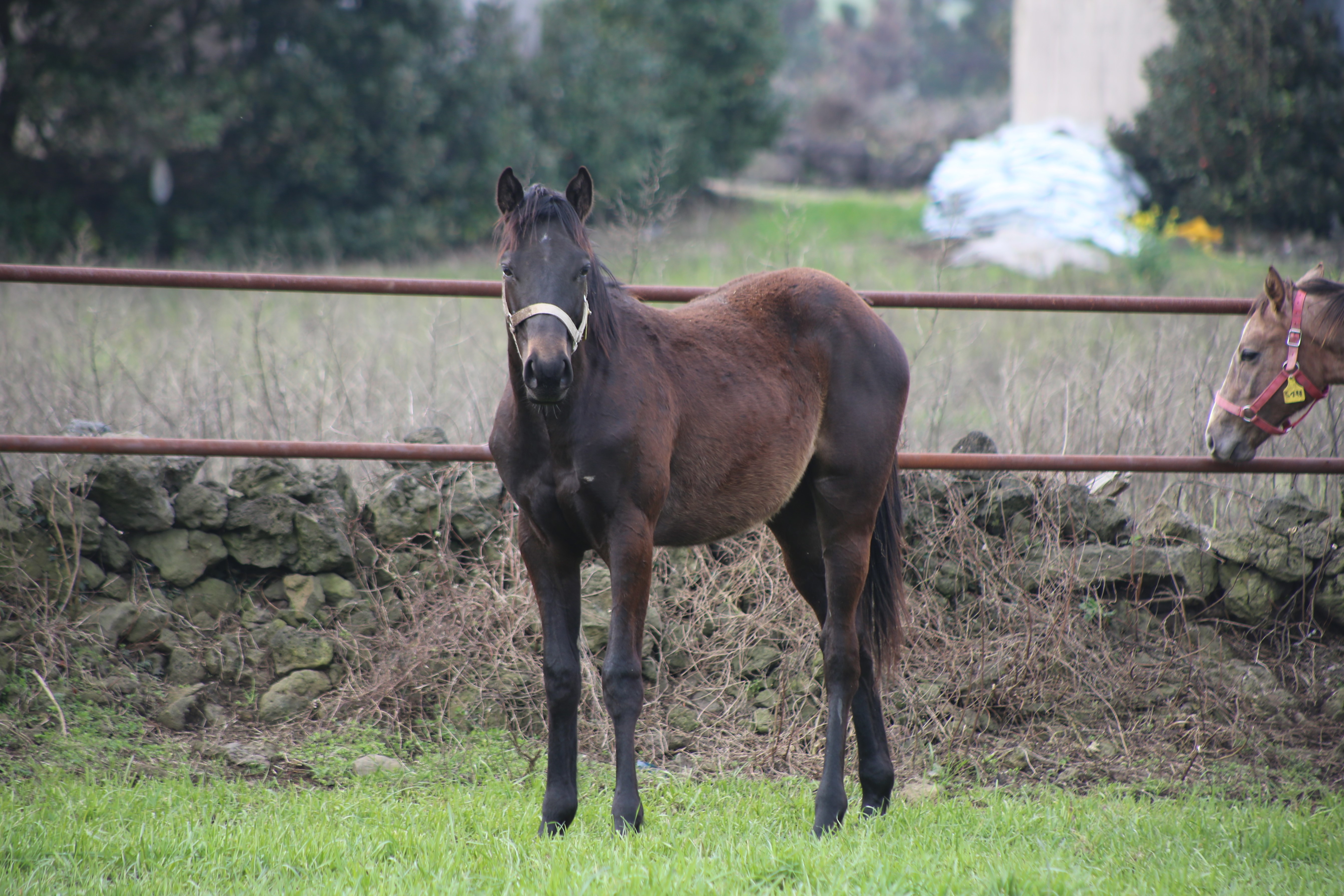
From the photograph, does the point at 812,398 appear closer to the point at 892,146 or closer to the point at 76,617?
the point at 76,617

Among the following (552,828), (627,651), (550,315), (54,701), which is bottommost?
(552,828)

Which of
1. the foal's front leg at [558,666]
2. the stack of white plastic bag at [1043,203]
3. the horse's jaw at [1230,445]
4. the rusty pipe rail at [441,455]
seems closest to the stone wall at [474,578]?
the rusty pipe rail at [441,455]

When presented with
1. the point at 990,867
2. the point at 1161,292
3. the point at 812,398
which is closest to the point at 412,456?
the point at 812,398

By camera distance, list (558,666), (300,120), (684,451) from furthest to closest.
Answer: (300,120), (684,451), (558,666)

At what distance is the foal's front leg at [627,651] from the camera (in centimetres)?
294

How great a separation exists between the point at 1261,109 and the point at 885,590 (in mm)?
13081

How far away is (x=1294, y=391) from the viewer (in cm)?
388

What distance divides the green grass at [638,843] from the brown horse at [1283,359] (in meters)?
1.45

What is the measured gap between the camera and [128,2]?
1589 centimetres

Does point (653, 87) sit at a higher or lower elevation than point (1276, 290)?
higher

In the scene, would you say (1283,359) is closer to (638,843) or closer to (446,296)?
(638,843)

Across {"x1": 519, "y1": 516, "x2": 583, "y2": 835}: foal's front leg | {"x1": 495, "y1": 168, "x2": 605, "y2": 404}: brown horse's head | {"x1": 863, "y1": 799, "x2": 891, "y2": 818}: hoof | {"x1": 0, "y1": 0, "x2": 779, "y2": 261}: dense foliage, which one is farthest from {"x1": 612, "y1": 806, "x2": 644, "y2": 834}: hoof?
{"x1": 0, "y1": 0, "x2": 779, "y2": 261}: dense foliage

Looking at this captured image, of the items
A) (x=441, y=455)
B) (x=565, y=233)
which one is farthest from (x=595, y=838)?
(x=565, y=233)

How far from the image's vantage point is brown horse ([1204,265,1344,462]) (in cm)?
386
